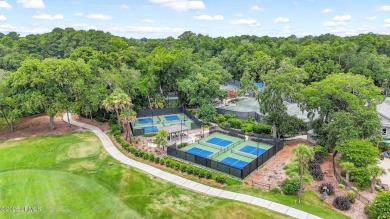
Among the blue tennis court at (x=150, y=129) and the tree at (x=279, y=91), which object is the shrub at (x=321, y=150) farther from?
the blue tennis court at (x=150, y=129)

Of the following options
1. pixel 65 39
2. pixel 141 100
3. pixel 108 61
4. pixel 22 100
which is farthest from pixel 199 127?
pixel 65 39

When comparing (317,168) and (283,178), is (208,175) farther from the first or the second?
(317,168)

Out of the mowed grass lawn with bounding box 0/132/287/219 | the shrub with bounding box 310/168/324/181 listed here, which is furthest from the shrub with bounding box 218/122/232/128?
the mowed grass lawn with bounding box 0/132/287/219

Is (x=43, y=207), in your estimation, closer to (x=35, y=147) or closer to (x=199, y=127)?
(x=35, y=147)

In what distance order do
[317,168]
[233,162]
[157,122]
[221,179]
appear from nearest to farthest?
[221,179]
[317,168]
[233,162]
[157,122]

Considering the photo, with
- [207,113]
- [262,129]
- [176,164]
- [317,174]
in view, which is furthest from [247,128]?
[176,164]

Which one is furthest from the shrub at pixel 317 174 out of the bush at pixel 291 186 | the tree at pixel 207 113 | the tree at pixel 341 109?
the tree at pixel 207 113
